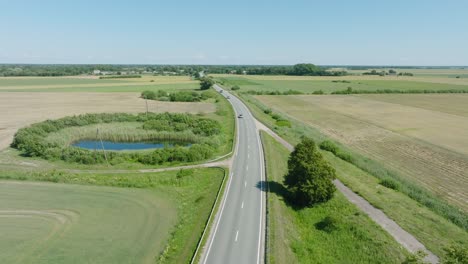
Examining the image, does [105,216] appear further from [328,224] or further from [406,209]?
[406,209]

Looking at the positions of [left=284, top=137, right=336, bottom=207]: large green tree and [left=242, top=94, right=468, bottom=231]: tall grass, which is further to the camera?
[left=284, top=137, right=336, bottom=207]: large green tree

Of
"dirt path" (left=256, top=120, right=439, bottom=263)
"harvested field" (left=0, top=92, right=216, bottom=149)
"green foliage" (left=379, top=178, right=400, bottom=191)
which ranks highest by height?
"harvested field" (left=0, top=92, right=216, bottom=149)

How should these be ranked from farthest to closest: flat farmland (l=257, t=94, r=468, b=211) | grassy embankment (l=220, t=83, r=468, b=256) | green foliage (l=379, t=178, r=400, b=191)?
flat farmland (l=257, t=94, r=468, b=211) → green foliage (l=379, t=178, r=400, b=191) → grassy embankment (l=220, t=83, r=468, b=256)

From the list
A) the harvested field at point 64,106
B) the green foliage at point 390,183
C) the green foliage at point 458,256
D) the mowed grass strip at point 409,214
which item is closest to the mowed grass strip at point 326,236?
the mowed grass strip at point 409,214

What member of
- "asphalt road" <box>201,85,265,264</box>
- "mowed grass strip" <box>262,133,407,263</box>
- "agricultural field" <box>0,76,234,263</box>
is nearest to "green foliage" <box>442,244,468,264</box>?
"mowed grass strip" <box>262,133,407,263</box>

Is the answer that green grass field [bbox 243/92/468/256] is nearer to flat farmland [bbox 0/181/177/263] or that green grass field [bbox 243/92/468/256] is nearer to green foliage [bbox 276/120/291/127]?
flat farmland [bbox 0/181/177/263]

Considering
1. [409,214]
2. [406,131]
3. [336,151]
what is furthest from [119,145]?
[406,131]
